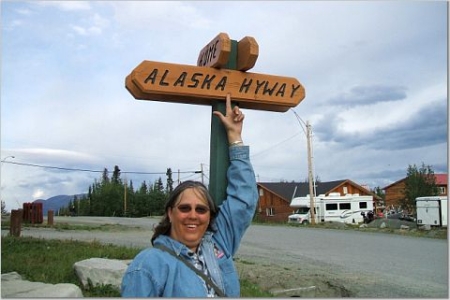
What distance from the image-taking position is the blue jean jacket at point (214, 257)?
1.71 m

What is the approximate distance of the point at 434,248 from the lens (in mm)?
12617

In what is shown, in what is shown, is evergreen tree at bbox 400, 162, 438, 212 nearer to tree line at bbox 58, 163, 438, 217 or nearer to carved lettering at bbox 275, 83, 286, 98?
tree line at bbox 58, 163, 438, 217

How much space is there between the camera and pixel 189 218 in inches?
73.5

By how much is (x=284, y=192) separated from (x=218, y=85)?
35.6m

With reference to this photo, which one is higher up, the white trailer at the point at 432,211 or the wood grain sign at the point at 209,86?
the wood grain sign at the point at 209,86

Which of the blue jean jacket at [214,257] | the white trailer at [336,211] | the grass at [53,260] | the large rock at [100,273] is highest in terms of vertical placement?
the blue jean jacket at [214,257]

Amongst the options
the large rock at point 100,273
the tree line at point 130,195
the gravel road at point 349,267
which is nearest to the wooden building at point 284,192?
the tree line at point 130,195

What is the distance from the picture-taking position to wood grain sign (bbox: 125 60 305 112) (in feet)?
7.23

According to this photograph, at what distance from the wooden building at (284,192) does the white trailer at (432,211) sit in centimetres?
1548

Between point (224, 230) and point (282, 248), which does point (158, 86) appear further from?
point (282, 248)

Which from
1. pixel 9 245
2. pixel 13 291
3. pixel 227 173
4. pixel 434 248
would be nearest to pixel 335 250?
pixel 434 248

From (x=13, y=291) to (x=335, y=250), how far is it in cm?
947

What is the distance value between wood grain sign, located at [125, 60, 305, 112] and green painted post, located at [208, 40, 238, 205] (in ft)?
0.19

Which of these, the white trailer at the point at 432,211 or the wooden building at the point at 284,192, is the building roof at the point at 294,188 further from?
the white trailer at the point at 432,211
